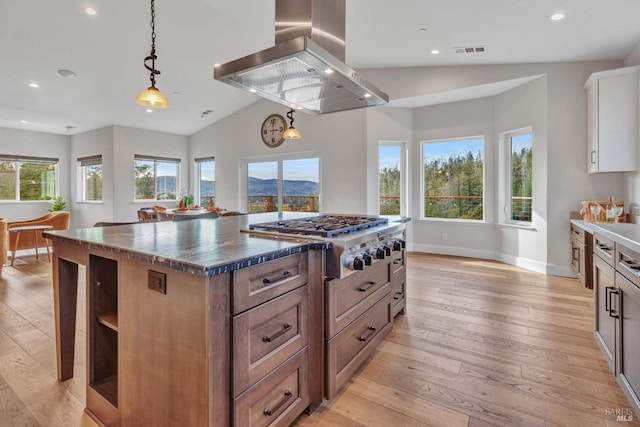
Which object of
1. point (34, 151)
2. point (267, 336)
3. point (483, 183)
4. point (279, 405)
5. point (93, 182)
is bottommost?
point (279, 405)

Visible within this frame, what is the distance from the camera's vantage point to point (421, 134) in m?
5.85

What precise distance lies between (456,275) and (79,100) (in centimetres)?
690

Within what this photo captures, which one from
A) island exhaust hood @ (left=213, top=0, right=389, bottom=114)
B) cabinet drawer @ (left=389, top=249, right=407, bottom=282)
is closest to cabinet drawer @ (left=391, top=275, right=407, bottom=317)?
cabinet drawer @ (left=389, top=249, right=407, bottom=282)

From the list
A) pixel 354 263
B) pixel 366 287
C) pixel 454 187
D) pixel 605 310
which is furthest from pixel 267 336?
Result: pixel 454 187

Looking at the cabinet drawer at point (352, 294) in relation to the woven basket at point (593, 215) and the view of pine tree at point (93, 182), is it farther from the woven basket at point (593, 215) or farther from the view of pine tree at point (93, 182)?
the view of pine tree at point (93, 182)

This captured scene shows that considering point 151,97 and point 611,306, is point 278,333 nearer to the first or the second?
point 611,306

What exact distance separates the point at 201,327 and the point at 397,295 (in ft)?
6.43

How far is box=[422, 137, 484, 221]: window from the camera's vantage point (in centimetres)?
551

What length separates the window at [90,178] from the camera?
738 centimetres

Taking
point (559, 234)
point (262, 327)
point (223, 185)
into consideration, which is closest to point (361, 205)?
point (559, 234)

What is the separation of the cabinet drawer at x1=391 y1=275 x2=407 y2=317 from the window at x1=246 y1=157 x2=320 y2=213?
3.55 meters

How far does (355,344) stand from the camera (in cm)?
194

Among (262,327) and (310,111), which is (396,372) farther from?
(310,111)

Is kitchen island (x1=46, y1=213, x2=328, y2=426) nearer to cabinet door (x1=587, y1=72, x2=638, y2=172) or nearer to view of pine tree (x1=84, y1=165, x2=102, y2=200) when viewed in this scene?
cabinet door (x1=587, y1=72, x2=638, y2=172)
